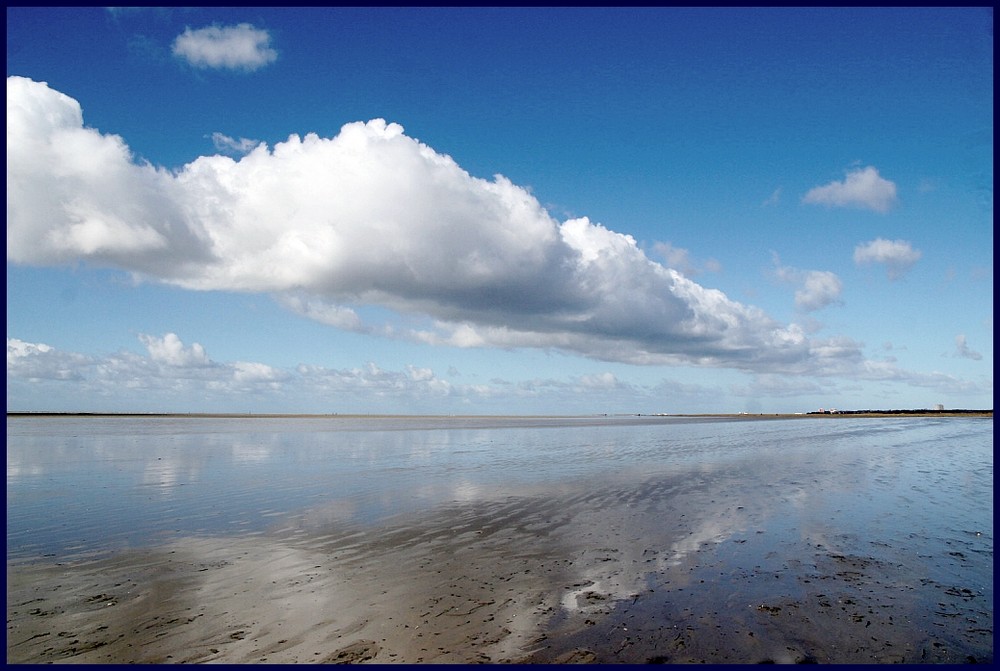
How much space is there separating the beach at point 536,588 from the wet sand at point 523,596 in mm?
43

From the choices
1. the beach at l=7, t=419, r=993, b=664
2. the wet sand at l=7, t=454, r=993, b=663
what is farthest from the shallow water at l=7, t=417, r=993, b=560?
the wet sand at l=7, t=454, r=993, b=663

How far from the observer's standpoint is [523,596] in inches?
367

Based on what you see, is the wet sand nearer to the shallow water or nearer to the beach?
the beach

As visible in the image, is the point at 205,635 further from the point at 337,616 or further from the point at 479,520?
the point at 479,520

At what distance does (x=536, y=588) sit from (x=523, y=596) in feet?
1.52

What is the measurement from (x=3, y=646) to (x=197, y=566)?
3710 millimetres

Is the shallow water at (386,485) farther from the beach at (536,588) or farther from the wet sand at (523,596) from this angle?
the wet sand at (523,596)

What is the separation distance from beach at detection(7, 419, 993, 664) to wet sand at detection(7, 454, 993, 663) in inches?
1.7

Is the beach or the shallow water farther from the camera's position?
the shallow water

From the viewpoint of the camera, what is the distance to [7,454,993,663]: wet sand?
7.48 meters

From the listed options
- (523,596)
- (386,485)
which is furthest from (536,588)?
(386,485)

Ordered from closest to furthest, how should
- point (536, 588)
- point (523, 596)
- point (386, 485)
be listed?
point (523, 596), point (536, 588), point (386, 485)

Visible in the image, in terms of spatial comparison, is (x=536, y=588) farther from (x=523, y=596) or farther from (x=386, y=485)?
(x=386, y=485)

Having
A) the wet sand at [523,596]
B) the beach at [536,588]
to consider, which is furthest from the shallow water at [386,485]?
the wet sand at [523,596]
